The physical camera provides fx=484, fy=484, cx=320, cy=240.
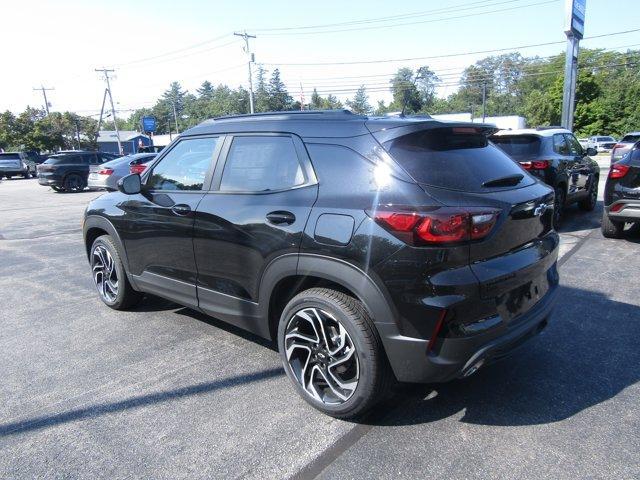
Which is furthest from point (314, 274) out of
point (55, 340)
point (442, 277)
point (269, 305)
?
point (55, 340)

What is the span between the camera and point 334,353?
283 cm

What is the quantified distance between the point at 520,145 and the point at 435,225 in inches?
243

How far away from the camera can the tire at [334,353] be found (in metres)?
2.65

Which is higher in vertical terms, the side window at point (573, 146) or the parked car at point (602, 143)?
the side window at point (573, 146)

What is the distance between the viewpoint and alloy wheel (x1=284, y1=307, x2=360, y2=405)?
2803mm

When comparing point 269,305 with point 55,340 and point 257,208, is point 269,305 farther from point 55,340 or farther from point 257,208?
point 55,340

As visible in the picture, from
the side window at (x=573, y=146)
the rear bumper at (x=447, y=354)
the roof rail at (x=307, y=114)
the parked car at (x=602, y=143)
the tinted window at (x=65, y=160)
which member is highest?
the roof rail at (x=307, y=114)

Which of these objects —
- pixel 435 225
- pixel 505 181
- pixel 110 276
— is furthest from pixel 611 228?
pixel 110 276

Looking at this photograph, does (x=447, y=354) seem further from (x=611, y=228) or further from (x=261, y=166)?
(x=611, y=228)

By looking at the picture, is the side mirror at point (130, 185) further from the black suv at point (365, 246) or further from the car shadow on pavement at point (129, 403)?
the car shadow on pavement at point (129, 403)

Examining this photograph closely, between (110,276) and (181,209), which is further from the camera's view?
(110,276)

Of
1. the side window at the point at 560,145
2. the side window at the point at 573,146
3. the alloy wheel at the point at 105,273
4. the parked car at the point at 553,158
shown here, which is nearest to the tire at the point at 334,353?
the alloy wheel at the point at 105,273

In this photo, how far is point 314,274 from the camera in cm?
280

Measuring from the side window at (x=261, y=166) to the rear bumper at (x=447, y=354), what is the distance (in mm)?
1156
